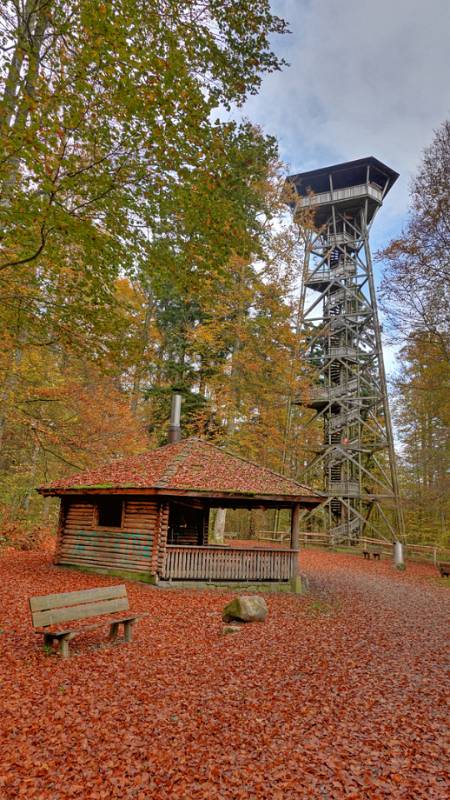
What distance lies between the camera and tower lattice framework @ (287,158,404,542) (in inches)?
1074

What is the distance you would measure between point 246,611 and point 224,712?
3885 mm

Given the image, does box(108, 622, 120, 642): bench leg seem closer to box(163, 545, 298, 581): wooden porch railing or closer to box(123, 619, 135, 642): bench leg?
box(123, 619, 135, 642): bench leg

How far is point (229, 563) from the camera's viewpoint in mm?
12383

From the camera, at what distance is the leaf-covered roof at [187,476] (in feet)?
38.6

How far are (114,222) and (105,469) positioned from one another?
9.03 metres

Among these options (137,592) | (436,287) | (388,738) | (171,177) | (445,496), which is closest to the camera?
(388,738)

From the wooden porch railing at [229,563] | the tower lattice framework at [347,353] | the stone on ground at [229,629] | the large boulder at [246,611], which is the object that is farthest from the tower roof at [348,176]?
the stone on ground at [229,629]

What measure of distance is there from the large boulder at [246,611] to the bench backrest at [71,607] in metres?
2.29

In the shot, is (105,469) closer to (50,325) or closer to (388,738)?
(50,325)

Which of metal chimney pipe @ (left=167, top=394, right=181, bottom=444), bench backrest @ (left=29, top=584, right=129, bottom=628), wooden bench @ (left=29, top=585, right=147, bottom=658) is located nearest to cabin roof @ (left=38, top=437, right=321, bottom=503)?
metal chimney pipe @ (left=167, top=394, right=181, bottom=444)

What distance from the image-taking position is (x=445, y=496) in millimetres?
16703

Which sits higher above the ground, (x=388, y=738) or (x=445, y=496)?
(x=445, y=496)

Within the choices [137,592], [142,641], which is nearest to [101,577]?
[137,592]

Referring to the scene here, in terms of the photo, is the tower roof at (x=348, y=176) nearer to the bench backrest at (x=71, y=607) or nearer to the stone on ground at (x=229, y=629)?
Answer: the stone on ground at (x=229, y=629)
